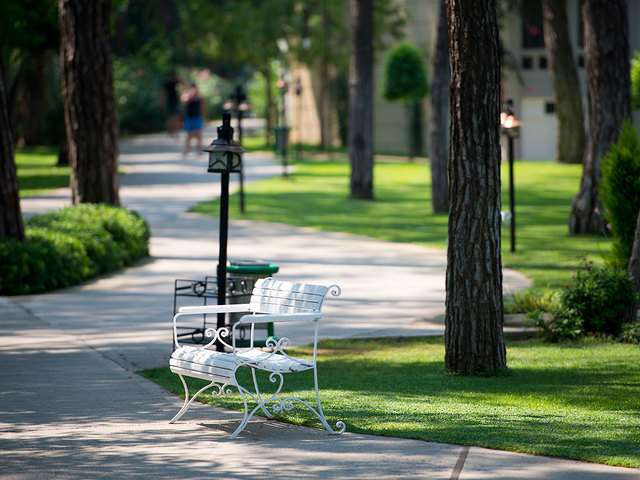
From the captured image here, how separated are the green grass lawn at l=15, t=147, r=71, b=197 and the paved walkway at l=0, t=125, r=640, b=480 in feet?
23.7

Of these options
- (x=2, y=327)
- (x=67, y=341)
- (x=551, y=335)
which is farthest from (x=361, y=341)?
(x=2, y=327)

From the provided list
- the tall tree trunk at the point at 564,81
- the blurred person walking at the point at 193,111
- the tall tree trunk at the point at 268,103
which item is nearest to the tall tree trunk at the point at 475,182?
the blurred person walking at the point at 193,111

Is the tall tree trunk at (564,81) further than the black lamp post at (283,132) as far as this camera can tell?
Yes

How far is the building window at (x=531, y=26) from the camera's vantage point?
38438 mm

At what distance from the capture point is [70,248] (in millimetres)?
13672

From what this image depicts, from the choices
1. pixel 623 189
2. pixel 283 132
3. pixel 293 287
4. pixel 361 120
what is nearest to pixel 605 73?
pixel 623 189

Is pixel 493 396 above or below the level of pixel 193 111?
below

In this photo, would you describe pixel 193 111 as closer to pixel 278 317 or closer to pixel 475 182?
pixel 475 182

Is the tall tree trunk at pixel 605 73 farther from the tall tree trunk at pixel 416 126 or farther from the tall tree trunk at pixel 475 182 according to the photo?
the tall tree trunk at pixel 416 126

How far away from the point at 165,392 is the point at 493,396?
2.56m

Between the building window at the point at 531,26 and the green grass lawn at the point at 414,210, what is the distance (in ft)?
19.1

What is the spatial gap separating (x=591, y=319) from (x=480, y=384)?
2.76 m

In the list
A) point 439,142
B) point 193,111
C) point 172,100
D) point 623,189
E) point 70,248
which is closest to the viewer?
point 623,189

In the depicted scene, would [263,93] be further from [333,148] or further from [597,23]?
[597,23]
